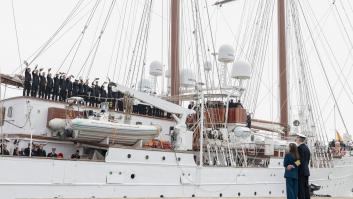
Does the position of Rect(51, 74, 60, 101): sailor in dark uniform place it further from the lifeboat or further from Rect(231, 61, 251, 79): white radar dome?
Rect(231, 61, 251, 79): white radar dome

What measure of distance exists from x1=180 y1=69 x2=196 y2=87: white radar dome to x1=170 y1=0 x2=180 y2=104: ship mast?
5.15 meters

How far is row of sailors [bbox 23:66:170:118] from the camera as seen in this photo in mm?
17531

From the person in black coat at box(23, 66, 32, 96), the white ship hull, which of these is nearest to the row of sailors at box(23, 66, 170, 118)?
the person in black coat at box(23, 66, 32, 96)

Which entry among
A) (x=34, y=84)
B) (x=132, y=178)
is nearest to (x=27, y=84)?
(x=34, y=84)

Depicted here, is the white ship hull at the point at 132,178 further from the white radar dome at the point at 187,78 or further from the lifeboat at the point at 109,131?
the white radar dome at the point at 187,78

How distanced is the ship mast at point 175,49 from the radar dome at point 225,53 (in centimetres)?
265

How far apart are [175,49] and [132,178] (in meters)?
8.77

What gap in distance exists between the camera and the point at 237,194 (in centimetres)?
2069

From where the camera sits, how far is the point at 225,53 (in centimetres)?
2514

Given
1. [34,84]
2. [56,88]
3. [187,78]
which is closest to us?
[34,84]

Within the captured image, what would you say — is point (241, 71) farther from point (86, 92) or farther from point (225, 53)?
point (86, 92)

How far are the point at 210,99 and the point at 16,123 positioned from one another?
10594mm

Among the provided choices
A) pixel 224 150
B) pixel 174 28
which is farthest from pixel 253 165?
pixel 174 28

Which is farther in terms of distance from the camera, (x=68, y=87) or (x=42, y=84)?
(x=68, y=87)
